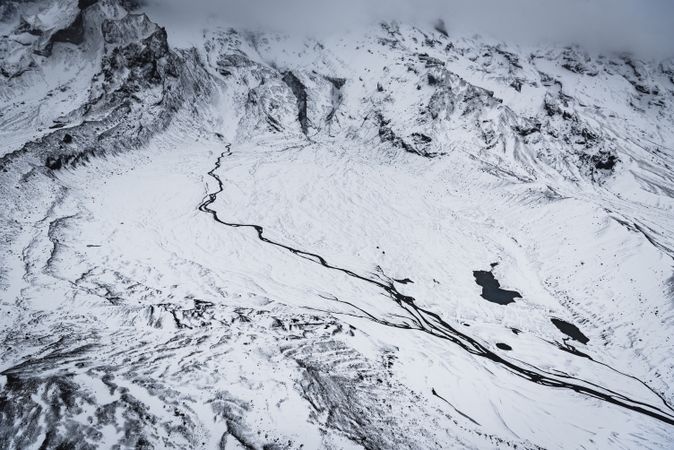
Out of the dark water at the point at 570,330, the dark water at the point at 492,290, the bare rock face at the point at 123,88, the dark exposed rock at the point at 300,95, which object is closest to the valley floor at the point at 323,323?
the dark water at the point at 570,330

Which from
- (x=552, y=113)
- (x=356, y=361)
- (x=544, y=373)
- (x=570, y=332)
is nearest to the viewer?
(x=356, y=361)

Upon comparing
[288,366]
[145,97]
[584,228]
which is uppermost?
[584,228]

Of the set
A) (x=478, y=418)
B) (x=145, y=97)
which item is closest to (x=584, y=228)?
(x=478, y=418)

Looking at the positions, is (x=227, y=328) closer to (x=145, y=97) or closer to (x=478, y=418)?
(x=478, y=418)

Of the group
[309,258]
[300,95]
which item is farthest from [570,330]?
[300,95]

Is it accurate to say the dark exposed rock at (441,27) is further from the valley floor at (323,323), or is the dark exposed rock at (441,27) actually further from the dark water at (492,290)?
the dark water at (492,290)

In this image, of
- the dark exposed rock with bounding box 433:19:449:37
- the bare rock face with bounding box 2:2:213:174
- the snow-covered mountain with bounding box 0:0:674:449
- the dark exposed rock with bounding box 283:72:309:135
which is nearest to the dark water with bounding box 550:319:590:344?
the snow-covered mountain with bounding box 0:0:674:449
